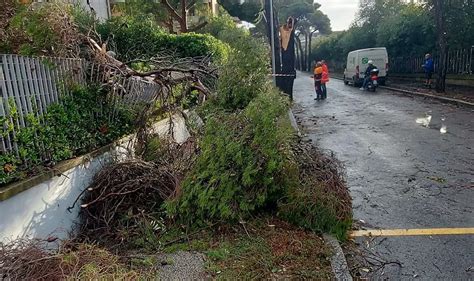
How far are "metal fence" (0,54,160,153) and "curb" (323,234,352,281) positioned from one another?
3.60 m

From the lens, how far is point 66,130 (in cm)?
494

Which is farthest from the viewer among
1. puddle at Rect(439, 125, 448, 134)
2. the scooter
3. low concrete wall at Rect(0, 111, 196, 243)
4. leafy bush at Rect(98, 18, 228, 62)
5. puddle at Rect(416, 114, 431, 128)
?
the scooter

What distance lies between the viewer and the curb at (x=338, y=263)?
11.4 ft

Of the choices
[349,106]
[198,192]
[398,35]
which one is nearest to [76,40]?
[198,192]

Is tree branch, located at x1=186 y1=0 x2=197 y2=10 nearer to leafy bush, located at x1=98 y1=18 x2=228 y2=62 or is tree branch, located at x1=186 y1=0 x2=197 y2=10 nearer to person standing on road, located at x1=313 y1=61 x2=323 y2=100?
person standing on road, located at x1=313 y1=61 x2=323 y2=100

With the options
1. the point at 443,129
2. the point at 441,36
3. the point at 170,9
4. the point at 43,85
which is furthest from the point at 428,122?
the point at 170,9

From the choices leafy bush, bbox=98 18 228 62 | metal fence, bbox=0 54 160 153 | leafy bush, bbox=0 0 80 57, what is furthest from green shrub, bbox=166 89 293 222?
leafy bush, bbox=98 18 228 62

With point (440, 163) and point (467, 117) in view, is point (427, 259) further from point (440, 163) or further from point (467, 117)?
point (467, 117)

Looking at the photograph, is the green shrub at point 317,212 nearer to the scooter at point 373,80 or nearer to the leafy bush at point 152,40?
the leafy bush at point 152,40

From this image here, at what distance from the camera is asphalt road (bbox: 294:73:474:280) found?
3889mm

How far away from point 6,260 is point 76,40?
329cm

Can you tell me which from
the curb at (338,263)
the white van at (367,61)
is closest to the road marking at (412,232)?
the curb at (338,263)

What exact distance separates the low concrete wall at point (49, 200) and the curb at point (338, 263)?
3.13m

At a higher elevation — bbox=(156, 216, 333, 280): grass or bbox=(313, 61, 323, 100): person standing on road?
bbox=(313, 61, 323, 100): person standing on road
